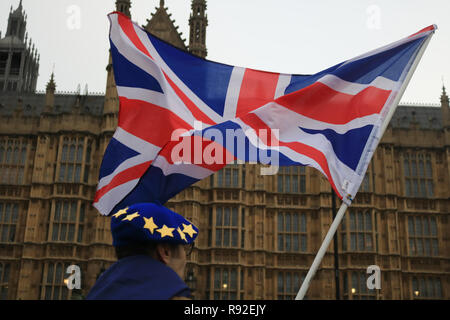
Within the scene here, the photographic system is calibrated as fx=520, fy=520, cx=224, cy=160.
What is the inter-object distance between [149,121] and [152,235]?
4.06 metres

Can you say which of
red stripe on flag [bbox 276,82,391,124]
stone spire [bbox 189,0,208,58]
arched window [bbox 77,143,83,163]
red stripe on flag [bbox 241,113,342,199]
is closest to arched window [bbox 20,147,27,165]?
arched window [bbox 77,143,83,163]

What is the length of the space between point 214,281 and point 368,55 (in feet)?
72.6

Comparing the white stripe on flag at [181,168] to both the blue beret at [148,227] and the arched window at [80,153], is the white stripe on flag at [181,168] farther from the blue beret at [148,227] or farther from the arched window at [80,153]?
the arched window at [80,153]

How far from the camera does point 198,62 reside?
23.7ft

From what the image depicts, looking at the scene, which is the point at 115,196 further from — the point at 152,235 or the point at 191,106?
the point at 152,235

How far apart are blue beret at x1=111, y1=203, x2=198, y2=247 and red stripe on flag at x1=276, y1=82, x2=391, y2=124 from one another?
4608 mm

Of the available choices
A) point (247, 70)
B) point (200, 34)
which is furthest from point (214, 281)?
point (247, 70)

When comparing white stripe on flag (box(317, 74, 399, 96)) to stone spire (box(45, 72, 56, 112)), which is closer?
white stripe on flag (box(317, 74, 399, 96))

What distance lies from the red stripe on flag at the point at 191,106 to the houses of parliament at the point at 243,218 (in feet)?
69.2

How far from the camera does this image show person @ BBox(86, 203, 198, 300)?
7.25 feet

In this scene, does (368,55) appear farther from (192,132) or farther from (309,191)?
(309,191)

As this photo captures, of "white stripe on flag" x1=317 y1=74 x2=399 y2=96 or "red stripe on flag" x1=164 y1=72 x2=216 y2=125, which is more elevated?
"white stripe on flag" x1=317 y1=74 x2=399 y2=96

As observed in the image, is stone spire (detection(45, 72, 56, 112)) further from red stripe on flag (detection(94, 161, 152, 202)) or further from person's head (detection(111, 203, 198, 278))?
person's head (detection(111, 203, 198, 278))

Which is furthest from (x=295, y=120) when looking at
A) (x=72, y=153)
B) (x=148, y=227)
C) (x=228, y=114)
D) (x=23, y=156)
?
(x=23, y=156)
